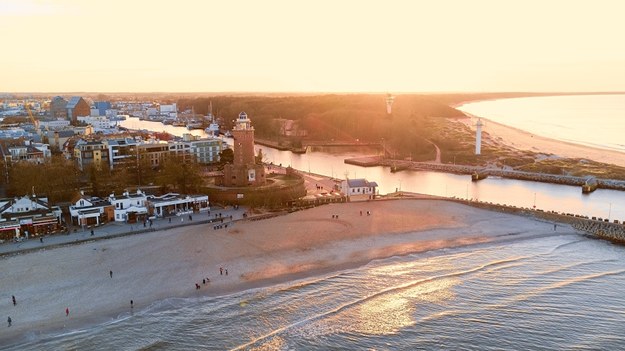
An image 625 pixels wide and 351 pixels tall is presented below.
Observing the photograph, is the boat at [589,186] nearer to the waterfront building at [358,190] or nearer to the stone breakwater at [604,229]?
the stone breakwater at [604,229]

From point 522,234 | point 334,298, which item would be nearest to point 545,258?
point 522,234

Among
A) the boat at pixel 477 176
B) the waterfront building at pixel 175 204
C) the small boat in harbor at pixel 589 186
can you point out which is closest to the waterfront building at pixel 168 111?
the boat at pixel 477 176

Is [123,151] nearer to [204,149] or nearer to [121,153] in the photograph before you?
[121,153]

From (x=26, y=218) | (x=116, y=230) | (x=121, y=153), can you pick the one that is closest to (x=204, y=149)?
(x=121, y=153)

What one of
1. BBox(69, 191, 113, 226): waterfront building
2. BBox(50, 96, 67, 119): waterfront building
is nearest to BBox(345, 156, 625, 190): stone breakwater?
BBox(69, 191, 113, 226): waterfront building

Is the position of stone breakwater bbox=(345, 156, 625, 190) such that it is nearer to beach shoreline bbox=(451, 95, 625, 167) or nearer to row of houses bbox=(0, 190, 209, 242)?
beach shoreline bbox=(451, 95, 625, 167)

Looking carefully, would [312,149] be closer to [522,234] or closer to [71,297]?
[522,234]
